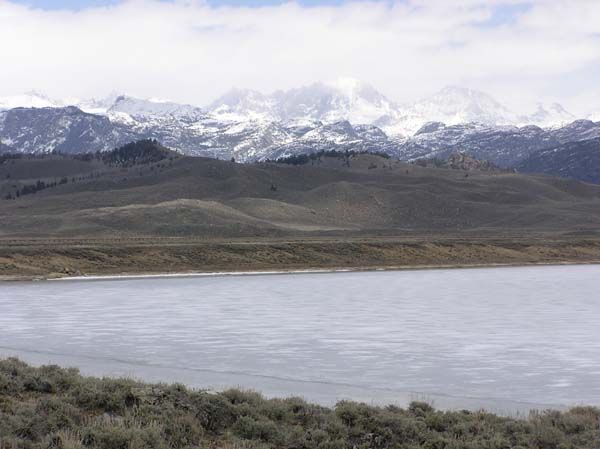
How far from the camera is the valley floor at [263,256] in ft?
267

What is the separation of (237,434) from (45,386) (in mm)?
5968

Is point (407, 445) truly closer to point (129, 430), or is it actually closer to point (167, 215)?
point (129, 430)

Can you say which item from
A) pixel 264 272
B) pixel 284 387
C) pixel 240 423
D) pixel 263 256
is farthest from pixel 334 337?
pixel 263 256

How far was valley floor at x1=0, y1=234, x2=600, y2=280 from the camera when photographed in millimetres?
81375

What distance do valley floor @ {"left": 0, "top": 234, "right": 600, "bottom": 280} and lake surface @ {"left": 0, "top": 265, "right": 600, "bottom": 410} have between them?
42.2 feet

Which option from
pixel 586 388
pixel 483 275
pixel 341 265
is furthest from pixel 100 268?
pixel 586 388

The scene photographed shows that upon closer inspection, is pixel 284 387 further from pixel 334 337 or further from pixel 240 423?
pixel 334 337

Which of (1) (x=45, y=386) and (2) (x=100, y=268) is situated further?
(2) (x=100, y=268)

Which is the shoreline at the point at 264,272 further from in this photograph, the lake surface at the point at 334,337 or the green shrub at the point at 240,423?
the green shrub at the point at 240,423

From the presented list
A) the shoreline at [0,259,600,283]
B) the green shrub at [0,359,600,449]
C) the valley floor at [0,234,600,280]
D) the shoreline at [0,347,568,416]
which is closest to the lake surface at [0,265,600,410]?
the shoreline at [0,347,568,416]

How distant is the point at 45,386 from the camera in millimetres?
22312

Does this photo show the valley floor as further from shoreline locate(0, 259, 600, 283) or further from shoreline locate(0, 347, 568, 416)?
shoreline locate(0, 347, 568, 416)

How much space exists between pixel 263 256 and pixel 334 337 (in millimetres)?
57691

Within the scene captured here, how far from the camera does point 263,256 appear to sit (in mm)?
94875
